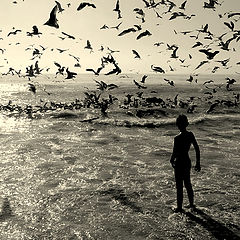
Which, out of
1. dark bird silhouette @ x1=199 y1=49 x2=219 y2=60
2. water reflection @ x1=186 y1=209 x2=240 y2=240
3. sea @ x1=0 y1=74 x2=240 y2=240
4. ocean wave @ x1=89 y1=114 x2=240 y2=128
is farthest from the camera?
ocean wave @ x1=89 y1=114 x2=240 y2=128

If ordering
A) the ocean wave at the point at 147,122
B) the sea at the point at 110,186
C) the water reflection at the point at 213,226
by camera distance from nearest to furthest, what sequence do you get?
the water reflection at the point at 213,226
the sea at the point at 110,186
the ocean wave at the point at 147,122

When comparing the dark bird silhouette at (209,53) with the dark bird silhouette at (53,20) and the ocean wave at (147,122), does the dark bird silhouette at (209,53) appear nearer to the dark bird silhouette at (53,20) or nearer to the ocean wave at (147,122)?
the dark bird silhouette at (53,20)

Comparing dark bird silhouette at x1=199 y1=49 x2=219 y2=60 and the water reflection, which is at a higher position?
dark bird silhouette at x1=199 y1=49 x2=219 y2=60

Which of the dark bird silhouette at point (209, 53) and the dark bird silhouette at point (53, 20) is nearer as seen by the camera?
A: the dark bird silhouette at point (53, 20)

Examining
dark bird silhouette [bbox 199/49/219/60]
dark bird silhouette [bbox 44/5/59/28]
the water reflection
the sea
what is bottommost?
the sea

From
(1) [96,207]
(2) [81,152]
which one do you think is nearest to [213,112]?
(2) [81,152]

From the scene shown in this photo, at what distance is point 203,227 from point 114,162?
7.70 meters

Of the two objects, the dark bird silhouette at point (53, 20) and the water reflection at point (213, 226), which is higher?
the dark bird silhouette at point (53, 20)

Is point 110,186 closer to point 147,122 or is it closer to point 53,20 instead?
point 53,20

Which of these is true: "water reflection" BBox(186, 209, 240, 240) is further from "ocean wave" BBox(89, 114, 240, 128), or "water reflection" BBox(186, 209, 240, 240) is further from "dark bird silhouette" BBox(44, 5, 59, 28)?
"ocean wave" BBox(89, 114, 240, 128)

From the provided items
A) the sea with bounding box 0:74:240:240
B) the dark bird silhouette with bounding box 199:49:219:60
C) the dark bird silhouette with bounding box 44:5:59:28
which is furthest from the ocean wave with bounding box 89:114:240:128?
the dark bird silhouette with bounding box 44:5:59:28

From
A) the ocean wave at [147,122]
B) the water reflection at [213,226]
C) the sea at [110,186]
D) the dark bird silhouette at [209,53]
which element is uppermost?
the dark bird silhouette at [209,53]

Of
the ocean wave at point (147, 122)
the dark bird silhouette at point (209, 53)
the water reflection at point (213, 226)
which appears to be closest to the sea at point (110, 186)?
the water reflection at point (213, 226)

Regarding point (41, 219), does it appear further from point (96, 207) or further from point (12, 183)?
point (12, 183)
